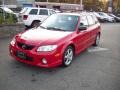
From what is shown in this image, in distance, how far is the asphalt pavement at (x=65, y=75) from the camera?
17.1ft

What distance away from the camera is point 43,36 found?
6.43m

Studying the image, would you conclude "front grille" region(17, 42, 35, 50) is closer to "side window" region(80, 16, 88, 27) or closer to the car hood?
the car hood

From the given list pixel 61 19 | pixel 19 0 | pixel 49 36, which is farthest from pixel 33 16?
pixel 19 0

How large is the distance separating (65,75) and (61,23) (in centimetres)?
209

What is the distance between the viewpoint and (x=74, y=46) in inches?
272

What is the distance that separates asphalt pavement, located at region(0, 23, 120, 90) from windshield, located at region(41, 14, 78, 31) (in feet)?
3.76

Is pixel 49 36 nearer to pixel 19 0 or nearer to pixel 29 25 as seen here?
→ pixel 29 25

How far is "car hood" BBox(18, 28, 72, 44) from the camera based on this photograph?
20.0ft

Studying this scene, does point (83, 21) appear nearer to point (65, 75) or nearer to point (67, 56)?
point (67, 56)

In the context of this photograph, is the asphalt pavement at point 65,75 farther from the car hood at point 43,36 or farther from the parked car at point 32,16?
the parked car at point 32,16

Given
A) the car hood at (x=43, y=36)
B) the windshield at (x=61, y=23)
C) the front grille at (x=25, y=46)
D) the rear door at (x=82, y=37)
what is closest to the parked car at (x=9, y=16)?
the windshield at (x=61, y=23)

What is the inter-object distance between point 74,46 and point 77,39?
0.28 m

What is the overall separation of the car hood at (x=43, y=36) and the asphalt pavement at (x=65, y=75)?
80 centimetres

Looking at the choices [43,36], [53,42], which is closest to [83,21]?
[43,36]
